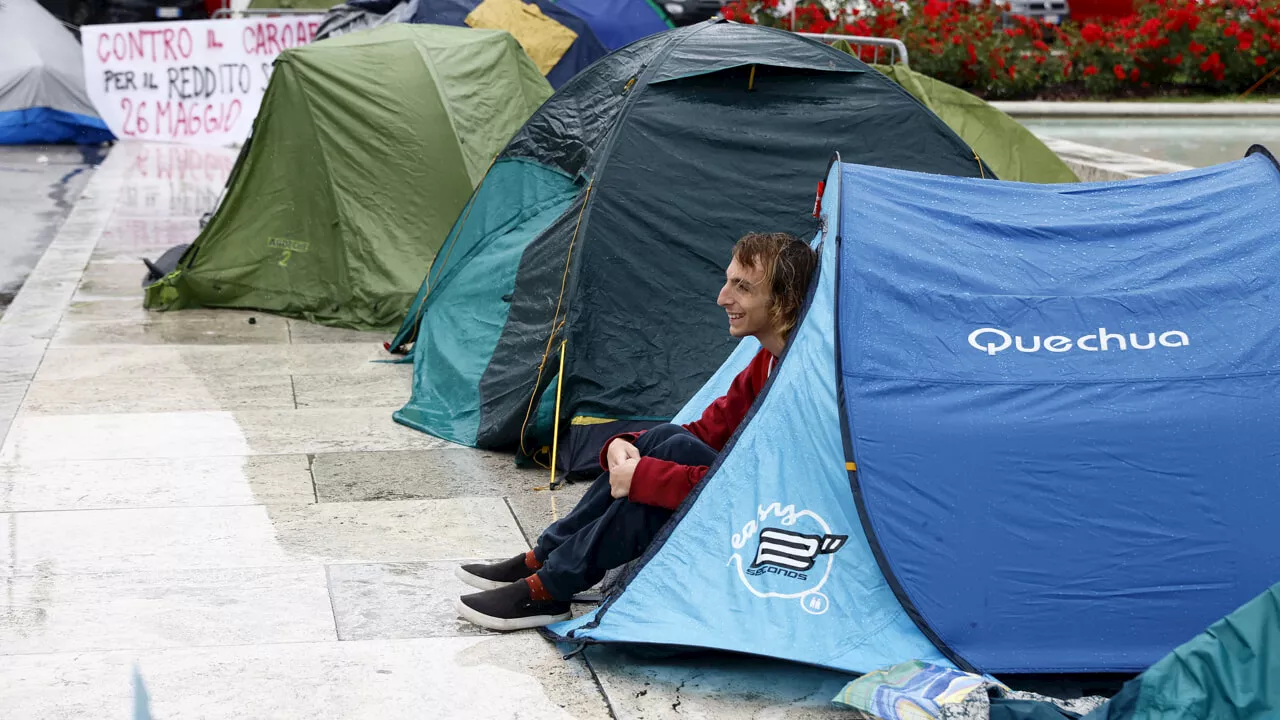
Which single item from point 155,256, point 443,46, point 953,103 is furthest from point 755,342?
point 155,256

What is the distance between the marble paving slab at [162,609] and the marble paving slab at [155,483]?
Result: 78 centimetres

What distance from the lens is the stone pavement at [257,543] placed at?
149 inches

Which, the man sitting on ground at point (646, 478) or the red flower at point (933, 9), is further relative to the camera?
the red flower at point (933, 9)

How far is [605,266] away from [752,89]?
1.09 metres

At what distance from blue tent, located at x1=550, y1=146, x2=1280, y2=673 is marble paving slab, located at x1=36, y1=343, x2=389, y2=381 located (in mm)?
3843

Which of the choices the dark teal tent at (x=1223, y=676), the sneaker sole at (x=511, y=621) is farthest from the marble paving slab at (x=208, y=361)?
the dark teal tent at (x=1223, y=676)

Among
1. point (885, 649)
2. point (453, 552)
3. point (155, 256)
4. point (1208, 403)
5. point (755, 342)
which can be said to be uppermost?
point (1208, 403)

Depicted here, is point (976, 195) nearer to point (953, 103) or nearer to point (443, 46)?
point (953, 103)

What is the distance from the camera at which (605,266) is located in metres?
5.92

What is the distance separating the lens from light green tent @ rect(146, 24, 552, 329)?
27.6 ft

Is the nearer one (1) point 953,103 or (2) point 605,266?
(2) point 605,266

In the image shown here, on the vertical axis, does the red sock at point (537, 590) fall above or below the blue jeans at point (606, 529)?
below

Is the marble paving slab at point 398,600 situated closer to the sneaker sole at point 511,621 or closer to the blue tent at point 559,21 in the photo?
the sneaker sole at point 511,621

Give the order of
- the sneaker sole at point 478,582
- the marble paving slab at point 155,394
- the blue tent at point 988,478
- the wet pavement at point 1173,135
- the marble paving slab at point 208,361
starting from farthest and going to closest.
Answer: the wet pavement at point 1173,135 < the marble paving slab at point 208,361 < the marble paving slab at point 155,394 < the sneaker sole at point 478,582 < the blue tent at point 988,478
